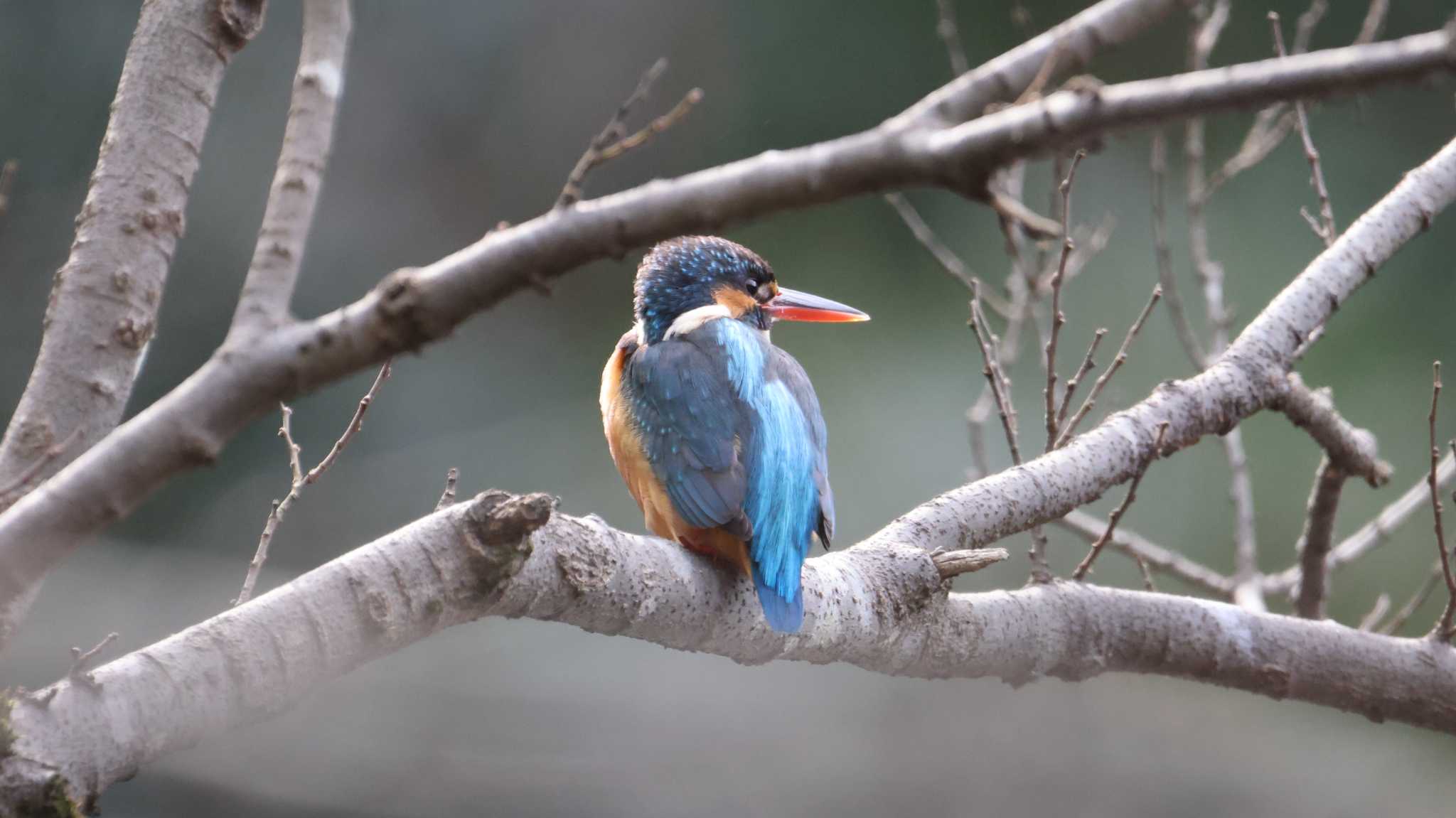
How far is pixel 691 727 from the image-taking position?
4.61 m

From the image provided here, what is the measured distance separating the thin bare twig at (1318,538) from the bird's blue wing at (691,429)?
3.64 feet

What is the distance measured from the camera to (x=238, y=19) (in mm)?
1354

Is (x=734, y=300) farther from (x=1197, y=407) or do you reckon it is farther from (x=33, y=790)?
(x=33, y=790)

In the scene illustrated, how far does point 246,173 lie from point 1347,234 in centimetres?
453

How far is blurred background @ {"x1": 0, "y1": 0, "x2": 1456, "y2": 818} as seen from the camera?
173 inches

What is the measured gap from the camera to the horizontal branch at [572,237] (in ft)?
2.89

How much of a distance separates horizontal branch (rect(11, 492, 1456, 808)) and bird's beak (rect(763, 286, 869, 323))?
0.82 meters

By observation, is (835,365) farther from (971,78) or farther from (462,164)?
(971,78)

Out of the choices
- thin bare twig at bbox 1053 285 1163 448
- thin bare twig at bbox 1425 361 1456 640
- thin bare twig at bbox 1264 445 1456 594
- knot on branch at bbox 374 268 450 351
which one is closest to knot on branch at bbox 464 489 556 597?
knot on branch at bbox 374 268 450 351

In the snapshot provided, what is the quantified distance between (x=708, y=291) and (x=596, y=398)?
3.29 metres

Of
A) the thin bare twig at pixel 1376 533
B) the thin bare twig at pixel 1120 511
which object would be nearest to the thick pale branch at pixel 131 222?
the thin bare twig at pixel 1120 511

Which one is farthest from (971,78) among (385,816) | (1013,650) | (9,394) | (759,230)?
(9,394)

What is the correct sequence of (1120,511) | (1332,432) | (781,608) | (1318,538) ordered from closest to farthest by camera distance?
(781,608) < (1120,511) < (1332,432) < (1318,538)

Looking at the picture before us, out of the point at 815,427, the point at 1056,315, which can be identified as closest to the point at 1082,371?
the point at 1056,315
